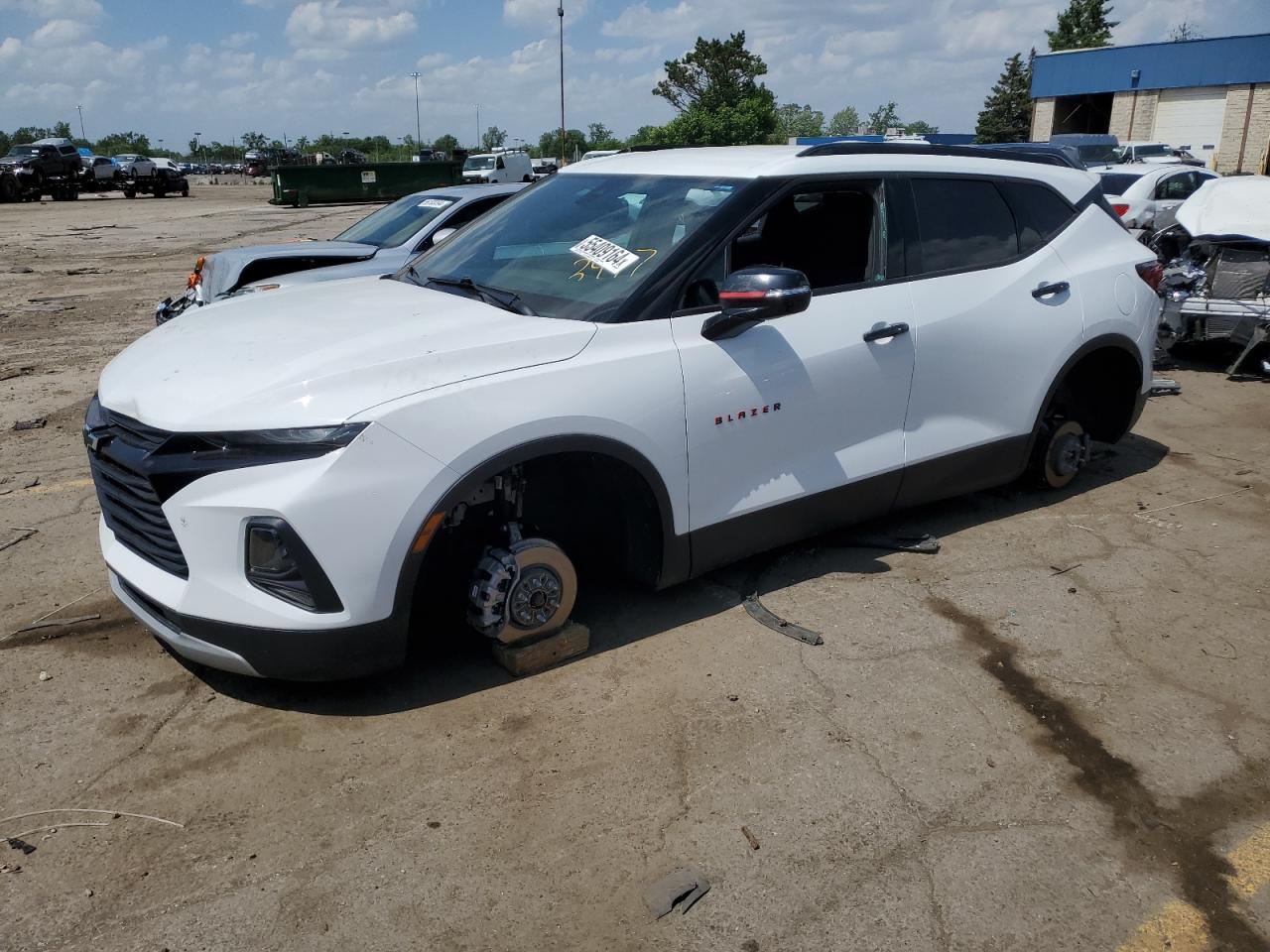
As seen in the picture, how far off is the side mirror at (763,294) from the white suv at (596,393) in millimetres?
11

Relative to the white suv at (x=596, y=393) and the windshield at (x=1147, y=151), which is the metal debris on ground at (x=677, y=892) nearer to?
the white suv at (x=596, y=393)

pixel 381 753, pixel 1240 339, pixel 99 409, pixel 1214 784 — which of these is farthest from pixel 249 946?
pixel 1240 339

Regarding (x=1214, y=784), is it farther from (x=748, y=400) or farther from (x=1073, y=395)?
(x=1073, y=395)

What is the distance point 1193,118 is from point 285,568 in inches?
2069

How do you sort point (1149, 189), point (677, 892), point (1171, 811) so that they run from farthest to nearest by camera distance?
point (1149, 189)
point (1171, 811)
point (677, 892)

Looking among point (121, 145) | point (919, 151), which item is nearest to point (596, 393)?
point (919, 151)

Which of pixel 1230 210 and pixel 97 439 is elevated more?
pixel 1230 210

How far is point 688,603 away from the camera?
417cm

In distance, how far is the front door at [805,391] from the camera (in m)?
3.67

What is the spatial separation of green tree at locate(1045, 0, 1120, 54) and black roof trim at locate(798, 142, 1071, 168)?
2935 inches

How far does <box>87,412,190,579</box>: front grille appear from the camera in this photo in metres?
3.10

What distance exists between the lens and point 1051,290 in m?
4.82

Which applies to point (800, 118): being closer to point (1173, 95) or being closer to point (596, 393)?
point (1173, 95)

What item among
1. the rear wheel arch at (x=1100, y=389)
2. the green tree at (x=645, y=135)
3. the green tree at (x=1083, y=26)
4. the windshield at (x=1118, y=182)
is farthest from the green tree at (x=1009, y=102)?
the rear wheel arch at (x=1100, y=389)
